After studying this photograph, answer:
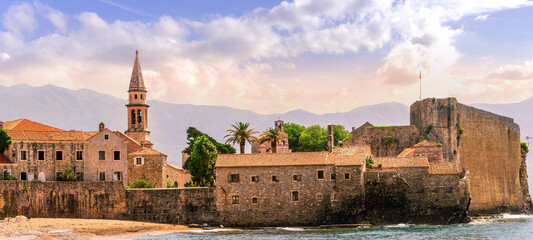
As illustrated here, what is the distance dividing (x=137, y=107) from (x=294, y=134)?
3426 centimetres

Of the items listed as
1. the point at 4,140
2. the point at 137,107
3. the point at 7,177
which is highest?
the point at 137,107

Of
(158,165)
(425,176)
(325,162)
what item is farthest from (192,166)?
(425,176)

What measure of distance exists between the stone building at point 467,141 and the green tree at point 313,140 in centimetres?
443

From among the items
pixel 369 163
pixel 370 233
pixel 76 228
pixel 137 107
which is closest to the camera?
pixel 76 228

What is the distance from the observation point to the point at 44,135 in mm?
68875

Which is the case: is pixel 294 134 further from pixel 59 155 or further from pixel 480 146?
pixel 59 155

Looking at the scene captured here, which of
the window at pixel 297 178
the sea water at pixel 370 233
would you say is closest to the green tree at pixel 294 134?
the window at pixel 297 178

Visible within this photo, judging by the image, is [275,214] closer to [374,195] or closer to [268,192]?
[268,192]

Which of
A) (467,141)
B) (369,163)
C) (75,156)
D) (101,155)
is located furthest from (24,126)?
(467,141)

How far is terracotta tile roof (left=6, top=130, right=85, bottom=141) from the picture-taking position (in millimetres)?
67719

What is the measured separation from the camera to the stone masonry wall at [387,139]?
95.0 meters

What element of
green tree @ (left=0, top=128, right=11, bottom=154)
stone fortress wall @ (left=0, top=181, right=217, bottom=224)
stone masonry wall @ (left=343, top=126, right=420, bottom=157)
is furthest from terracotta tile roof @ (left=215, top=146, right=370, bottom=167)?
stone masonry wall @ (left=343, top=126, right=420, bottom=157)

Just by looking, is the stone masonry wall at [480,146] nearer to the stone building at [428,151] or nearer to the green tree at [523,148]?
the stone building at [428,151]

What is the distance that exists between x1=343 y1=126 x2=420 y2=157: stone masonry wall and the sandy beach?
36953 millimetres
